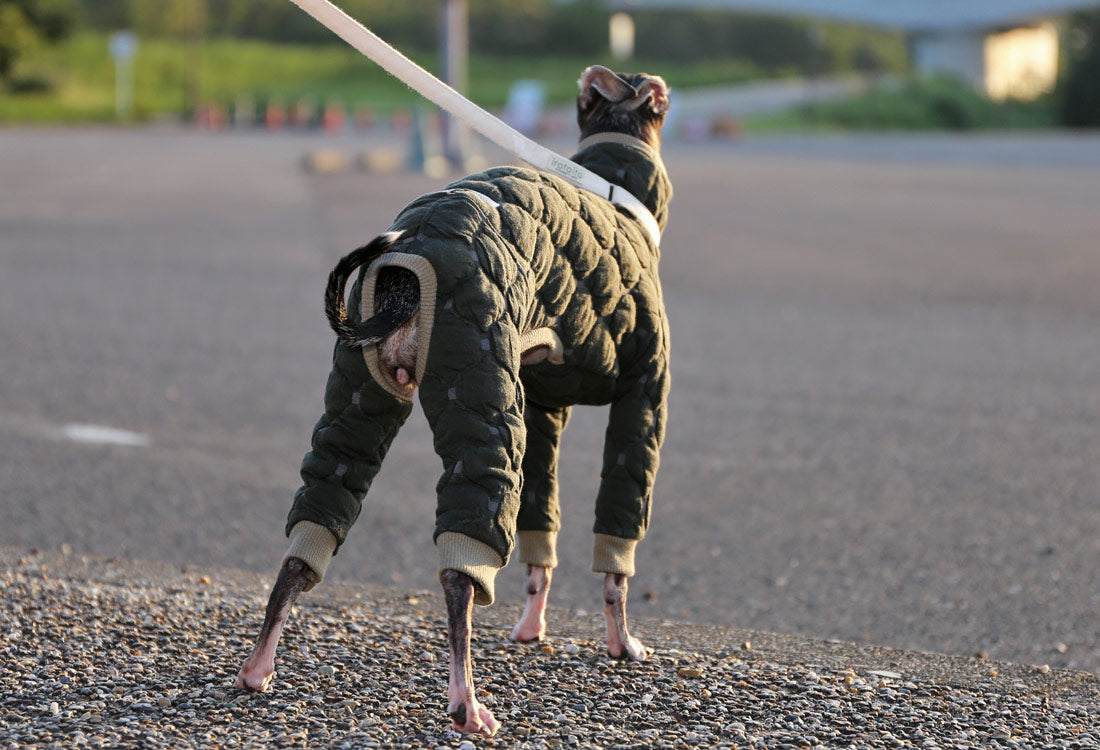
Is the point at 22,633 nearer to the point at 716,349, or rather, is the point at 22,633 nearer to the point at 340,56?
the point at 716,349

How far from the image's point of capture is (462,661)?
10.5 feet

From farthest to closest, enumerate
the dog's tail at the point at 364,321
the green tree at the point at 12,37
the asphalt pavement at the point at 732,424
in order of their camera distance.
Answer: the green tree at the point at 12,37 < the asphalt pavement at the point at 732,424 < the dog's tail at the point at 364,321

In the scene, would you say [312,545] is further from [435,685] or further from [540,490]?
[540,490]

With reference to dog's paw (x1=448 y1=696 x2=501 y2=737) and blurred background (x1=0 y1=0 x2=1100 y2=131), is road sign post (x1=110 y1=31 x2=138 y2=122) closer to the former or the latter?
blurred background (x1=0 y1=0 x2=1100 y2=131)

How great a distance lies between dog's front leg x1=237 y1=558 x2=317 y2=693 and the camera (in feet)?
10.8

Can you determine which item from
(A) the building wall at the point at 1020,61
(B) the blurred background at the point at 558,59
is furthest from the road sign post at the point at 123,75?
(A) the building wall at the point at 1020,61

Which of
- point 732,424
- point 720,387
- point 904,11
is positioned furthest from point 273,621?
point 904,11

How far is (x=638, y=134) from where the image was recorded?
408cm

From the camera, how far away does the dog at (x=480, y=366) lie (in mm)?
3119

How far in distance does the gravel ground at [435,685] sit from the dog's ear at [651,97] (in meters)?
1.55

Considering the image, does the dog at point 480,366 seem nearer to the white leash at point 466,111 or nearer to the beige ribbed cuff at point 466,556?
the beige ribbed cuff at point 466,556

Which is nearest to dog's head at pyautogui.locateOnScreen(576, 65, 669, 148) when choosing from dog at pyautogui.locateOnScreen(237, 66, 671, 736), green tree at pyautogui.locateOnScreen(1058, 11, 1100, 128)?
dog at pyautogui.locateOnScreen(237, 66, 671, 736)

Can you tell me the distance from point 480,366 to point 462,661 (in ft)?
2.20

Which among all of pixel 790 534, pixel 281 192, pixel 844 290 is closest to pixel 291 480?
pixel 790 534
